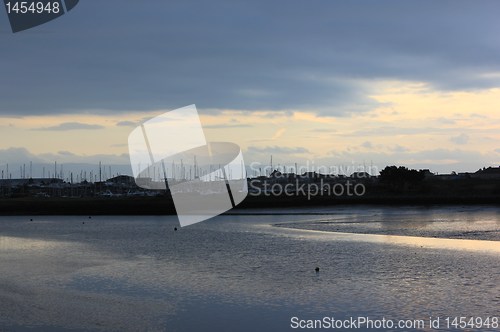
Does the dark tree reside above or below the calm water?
above

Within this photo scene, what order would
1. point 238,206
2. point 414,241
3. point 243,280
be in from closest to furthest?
1. point 243,280
2. point 414,241
3. point 238,206

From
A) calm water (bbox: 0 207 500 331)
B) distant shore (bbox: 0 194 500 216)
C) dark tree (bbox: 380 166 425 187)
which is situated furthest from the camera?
dark tree (bbox: 380 166 425 187)

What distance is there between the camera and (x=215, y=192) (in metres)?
126

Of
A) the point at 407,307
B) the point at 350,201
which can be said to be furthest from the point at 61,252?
the point at 350,201

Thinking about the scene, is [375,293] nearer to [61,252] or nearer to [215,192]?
[61,252]

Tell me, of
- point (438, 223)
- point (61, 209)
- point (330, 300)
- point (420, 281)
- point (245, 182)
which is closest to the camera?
point (330, 300)

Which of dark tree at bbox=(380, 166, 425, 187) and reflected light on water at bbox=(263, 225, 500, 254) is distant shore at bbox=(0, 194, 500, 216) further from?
reflected light on water at bbox=(263, 225, 500, 254)

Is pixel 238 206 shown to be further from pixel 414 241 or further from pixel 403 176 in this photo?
pixel 414 241

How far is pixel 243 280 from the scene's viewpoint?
22.5m

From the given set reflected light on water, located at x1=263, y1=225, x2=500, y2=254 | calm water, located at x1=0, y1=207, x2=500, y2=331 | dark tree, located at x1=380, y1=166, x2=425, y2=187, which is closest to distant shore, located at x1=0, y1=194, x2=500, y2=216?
dark tree, located at x1=380, y1=166, x2=425, y2=187

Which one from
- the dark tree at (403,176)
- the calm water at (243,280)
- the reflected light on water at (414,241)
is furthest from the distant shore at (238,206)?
the calm water at (243,280)

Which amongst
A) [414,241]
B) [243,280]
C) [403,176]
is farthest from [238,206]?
[243,280]

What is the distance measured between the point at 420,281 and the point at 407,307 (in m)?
4.61

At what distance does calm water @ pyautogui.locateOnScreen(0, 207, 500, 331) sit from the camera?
16812 millimetres
